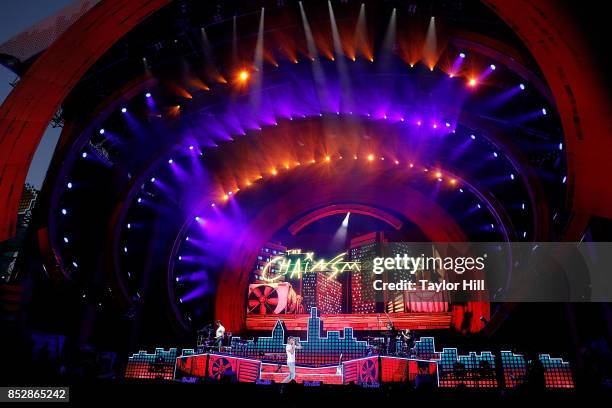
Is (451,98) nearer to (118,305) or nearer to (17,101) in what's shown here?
(17,101)

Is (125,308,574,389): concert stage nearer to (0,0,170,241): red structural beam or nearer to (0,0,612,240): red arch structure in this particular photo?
(0,0,612,240): red arch structure

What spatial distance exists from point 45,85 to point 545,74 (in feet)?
40.2

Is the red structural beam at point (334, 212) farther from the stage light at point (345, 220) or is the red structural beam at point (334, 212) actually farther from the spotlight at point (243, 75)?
the spotlight at point (243, 75)

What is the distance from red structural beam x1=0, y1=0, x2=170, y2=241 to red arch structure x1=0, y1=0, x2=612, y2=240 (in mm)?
21

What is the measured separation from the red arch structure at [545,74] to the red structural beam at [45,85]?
0.02 meters

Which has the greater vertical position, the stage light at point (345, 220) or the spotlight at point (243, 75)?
the spotlight at point (243, 75)

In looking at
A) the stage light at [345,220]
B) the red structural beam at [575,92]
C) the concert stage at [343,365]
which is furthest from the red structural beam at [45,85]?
the stage light at [345,220]

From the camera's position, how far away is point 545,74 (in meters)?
9.68

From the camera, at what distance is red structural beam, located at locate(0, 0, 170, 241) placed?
10141mm

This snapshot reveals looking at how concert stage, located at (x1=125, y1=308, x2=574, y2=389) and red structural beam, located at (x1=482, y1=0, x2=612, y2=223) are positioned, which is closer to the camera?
red structural beam, located at (x1=482, y1=0, x2=612, y2=223)

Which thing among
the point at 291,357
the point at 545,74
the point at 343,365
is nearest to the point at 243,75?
the point at 545,74

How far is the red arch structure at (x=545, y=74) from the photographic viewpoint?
8.57 meters

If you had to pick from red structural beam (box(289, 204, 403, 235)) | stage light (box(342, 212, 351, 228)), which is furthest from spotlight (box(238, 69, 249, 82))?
stage light (box(342, 212, 351, 228))

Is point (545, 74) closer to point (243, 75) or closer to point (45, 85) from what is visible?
point (243, 75)
